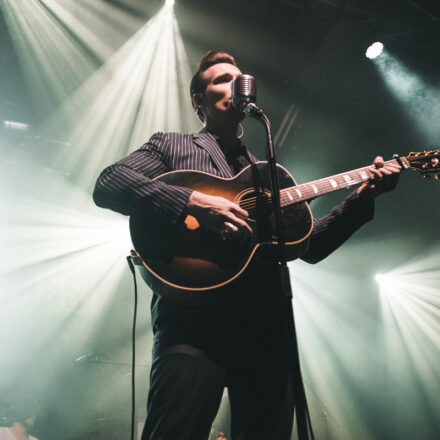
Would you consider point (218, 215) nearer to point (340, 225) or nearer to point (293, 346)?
point (293, 346)

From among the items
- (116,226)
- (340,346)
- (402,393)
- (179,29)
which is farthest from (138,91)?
(402,393)

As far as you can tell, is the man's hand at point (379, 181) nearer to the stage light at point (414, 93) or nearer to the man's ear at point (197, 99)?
the man's ear at point (197, 99)

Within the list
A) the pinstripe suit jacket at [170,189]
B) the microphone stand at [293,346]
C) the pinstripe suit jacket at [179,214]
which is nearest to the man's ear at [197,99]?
the pinstripe suit jacket at [170,189]

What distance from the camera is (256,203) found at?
1.59m

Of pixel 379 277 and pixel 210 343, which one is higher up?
pixel 379 277

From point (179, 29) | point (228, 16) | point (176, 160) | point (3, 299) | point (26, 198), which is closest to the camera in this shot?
point (176, 160)

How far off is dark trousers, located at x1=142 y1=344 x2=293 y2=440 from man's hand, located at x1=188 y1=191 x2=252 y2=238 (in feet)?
1.82

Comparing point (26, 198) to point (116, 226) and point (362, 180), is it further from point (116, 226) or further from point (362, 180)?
point (362, 180)

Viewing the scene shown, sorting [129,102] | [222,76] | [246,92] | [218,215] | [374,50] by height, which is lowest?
[218,215]

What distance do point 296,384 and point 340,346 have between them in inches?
254

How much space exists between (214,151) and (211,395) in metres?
1.41

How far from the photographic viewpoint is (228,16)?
5426mm

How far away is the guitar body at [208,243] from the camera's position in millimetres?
1250

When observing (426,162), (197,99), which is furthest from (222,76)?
(426,162)
